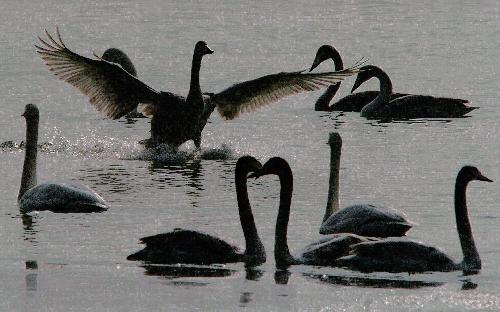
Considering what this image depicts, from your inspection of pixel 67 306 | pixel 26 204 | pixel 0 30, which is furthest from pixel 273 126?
pixel 0 30

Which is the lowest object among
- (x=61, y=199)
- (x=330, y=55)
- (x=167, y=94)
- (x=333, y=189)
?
(x=61, y=199)

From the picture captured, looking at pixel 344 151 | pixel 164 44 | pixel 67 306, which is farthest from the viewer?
pixel 164 44

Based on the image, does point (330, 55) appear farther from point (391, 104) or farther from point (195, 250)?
point (195, 250)

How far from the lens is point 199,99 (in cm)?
2397

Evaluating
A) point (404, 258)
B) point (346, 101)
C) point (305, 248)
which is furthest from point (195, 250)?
point (346, 101)

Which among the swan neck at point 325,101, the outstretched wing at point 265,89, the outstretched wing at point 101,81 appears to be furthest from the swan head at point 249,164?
the swan neck at point 325,101

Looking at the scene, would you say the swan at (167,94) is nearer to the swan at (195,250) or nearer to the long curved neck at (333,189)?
the long curved neck at (333,189)

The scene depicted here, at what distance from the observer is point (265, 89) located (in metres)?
23.1

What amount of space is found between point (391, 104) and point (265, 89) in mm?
5178

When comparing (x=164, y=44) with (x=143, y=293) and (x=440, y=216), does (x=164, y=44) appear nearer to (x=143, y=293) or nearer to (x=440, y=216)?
(x=440, y=216)

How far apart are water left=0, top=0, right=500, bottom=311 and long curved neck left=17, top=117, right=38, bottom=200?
1.22 feet

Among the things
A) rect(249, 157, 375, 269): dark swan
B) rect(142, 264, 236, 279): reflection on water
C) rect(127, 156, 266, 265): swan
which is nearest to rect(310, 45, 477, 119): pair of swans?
rect(249, 157, 375, 269): dark swan

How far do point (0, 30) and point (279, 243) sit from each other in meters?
28.5

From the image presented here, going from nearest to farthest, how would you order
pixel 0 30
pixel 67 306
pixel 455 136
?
pixel 67 306, pixel 455 136, pixel 0 30
